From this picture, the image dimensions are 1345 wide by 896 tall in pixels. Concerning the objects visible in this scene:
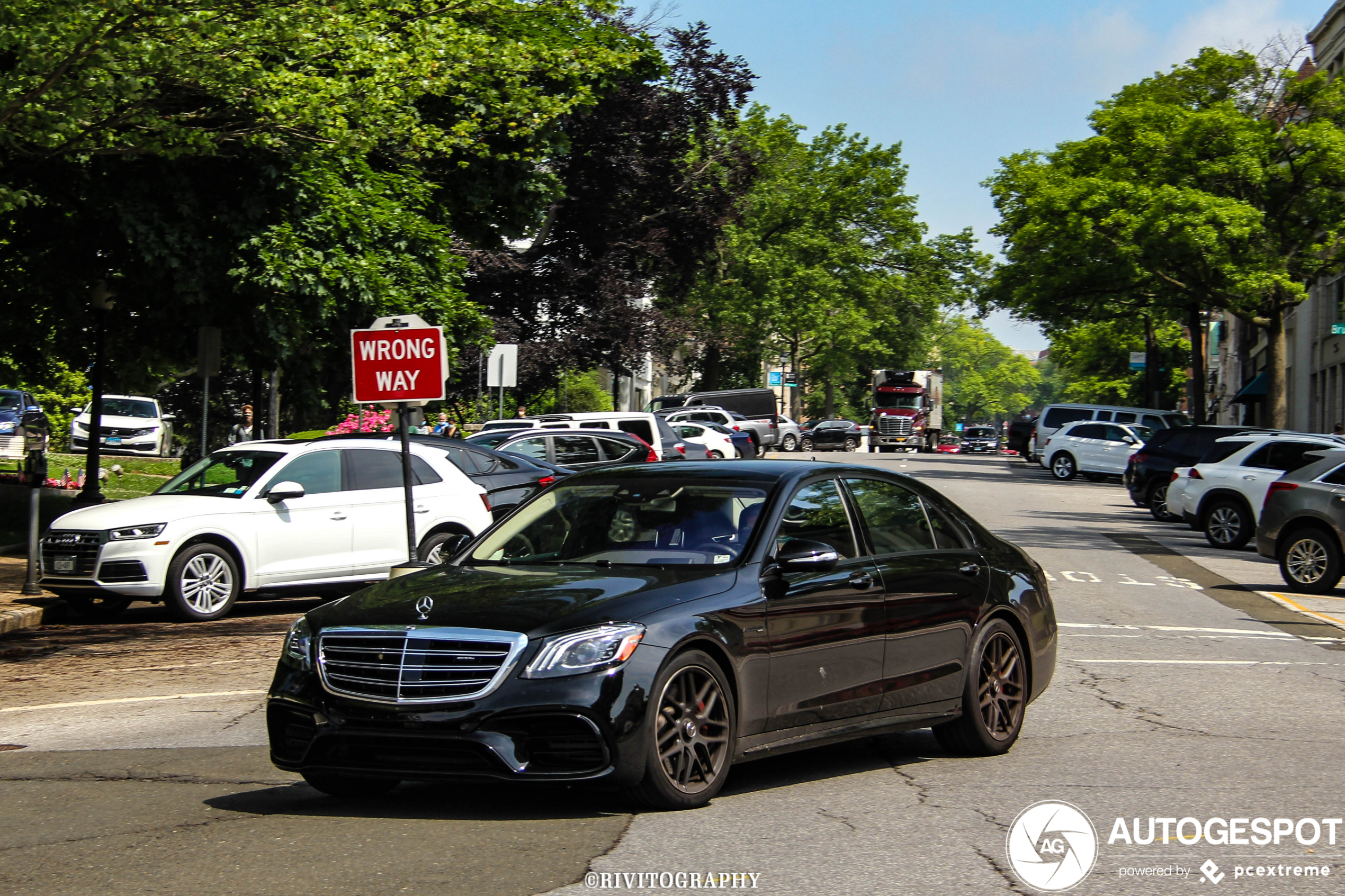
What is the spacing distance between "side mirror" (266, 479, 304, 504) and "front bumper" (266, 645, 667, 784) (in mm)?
8654

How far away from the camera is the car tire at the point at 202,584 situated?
542 inches

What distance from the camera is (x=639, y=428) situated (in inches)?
1116

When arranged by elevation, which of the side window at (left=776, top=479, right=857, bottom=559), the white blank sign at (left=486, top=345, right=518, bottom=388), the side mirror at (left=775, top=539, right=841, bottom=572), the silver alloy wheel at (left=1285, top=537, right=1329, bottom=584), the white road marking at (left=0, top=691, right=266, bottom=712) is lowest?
the white road marking at (left=0, top=691, right=266, bottom=712)

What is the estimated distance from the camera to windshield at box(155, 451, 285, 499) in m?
14.5

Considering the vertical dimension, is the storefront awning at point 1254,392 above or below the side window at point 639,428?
above

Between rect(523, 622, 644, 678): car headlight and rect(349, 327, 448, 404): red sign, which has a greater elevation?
rect(349, 327, 448, 404): red sign

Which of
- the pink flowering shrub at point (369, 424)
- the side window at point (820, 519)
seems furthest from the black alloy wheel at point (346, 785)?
the pink flowering shrub at point (369, 424)

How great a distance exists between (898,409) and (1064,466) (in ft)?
90.9

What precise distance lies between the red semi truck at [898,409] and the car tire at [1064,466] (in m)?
27.0

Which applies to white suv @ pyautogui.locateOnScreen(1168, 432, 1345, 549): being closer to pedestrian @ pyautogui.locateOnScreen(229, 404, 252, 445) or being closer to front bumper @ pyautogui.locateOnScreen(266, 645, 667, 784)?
pedestrian @ pyautogui.locateOnScreen(229, 404, 252, 445)

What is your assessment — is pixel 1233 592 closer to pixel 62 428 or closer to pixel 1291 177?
pixel 1291 177

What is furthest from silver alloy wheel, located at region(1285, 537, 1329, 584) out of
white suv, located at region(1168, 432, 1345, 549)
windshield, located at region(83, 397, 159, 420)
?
windshield, located at region(83, 397, 159, 420)

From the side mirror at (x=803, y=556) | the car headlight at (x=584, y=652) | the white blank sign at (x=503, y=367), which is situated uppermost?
the white blank sign at (x=503, y=367)

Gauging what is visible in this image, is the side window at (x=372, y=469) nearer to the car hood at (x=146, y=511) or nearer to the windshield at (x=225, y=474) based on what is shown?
the windshield at (x=225, y=474)
